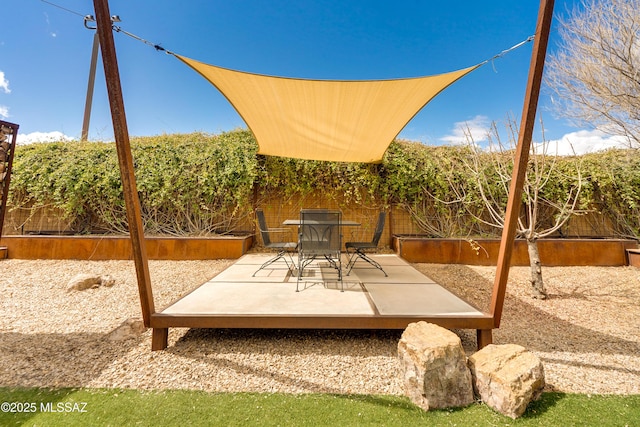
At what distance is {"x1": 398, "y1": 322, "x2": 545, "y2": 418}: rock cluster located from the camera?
162 centimetres

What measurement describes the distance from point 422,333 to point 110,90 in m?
2.86

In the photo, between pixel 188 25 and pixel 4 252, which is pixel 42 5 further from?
pixel 4 252

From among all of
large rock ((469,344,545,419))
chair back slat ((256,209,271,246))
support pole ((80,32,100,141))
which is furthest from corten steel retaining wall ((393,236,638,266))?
support pole ((80,32,100,141))

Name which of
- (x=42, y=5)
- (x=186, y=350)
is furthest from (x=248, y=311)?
(x=42, y=5)

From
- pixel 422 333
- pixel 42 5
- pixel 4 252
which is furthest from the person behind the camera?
pixel 4 252

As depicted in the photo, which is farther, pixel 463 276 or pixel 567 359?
pixel 463 276

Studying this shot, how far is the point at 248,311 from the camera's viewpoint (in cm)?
247

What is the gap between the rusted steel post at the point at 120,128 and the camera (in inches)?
74.9

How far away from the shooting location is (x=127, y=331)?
266 centimetres

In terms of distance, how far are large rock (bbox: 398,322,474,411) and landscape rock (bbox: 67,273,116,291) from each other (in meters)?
4.52

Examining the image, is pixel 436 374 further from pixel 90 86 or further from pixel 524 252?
pixel 90 86

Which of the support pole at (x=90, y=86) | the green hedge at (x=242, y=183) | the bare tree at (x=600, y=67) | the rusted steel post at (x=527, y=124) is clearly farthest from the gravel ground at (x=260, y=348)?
the support pole at (x=90, y=86)

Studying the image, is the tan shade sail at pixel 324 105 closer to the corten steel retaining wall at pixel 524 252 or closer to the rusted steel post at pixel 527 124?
the rusted steel post at pixel 527 124

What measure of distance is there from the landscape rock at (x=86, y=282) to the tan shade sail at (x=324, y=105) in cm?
330
